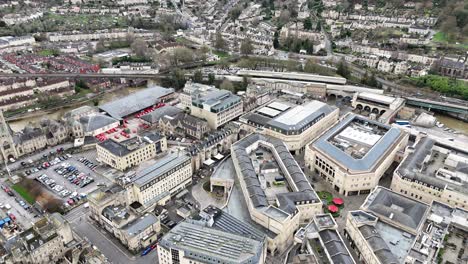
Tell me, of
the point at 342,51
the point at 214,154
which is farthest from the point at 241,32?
the point at 214,154

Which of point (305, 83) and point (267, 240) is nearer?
point (267, 240)

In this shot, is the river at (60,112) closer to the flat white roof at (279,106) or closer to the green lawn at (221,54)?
the green lawn at (221,54)

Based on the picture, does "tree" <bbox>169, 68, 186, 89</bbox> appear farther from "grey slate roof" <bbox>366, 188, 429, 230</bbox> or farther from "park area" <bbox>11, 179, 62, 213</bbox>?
"grey slate roof" <bbox>366, 188, 429, 230</bbox>

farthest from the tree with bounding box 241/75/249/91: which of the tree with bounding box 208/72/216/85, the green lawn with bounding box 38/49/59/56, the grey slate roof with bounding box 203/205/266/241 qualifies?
the green lawn with bounding box 38/49/59/56

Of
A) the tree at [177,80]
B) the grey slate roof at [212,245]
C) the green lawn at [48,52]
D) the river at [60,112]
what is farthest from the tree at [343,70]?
the green lawn at [48,52]

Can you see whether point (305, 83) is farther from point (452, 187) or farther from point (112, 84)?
point (112, 84)

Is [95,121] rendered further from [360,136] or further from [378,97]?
[378,97]
